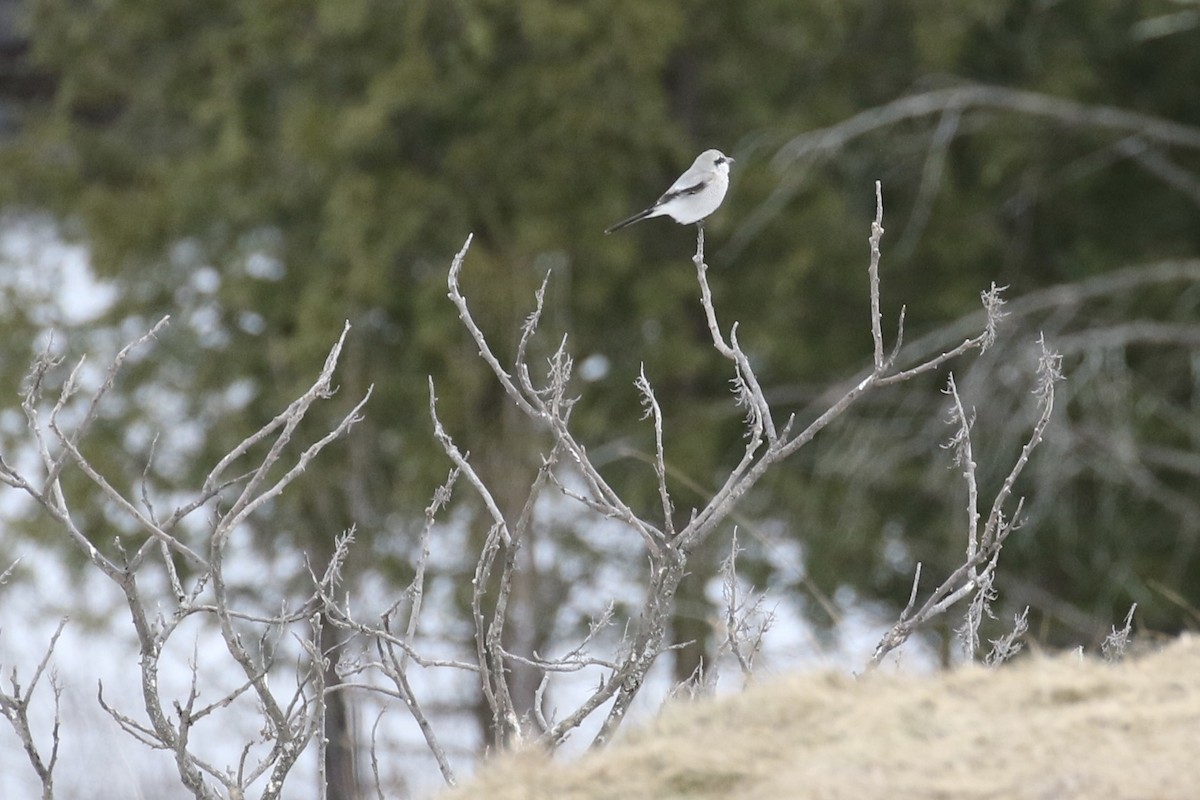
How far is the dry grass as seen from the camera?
11.0 ft

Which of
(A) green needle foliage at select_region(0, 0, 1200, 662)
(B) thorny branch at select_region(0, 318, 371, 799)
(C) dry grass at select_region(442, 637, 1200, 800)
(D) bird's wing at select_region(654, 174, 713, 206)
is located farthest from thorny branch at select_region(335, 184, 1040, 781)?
(A) green needle foliage at select_region(0, 0, 1200, 662)

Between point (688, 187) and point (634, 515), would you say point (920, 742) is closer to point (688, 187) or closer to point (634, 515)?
point (634, 515)

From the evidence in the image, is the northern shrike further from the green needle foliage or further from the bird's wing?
the green needle foliage

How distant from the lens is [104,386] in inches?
156

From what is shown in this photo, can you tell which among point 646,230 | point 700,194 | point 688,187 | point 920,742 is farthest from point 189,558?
point 646,230

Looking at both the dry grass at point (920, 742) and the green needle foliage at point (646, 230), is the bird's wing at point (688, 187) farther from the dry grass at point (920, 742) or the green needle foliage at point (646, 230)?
the green needle foliage at point (646, 230)

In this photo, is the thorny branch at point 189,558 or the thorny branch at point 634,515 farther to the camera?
the thorny branch at point 634,515

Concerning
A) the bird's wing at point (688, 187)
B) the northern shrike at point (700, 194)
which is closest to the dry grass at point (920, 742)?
the northern shrike at point (700, 194)

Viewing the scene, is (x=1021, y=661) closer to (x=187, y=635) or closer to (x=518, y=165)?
(x=518, y=165)

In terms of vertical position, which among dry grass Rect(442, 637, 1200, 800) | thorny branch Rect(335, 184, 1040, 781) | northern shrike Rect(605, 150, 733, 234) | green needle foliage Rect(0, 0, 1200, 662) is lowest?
dry grass Rect(442, 637, 1200, 800)

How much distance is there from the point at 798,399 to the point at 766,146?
6.57ft

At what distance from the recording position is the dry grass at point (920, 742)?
3.36 meters

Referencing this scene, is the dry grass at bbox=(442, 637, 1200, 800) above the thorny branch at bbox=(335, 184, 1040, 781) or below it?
below

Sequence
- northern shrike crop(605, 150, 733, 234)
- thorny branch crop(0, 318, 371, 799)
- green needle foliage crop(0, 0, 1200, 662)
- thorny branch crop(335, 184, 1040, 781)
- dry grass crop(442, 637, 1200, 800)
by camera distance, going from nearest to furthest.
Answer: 1. dry grass crop(442, 637, 1200, 800)
2. thorny branch crop(0, 318, 371, 799)
3. thorny branch crop(335, 184, 1040, 781)
4. northern shrike crop(605, 150, 733, 234)
5. green needle foliage crop(0, 0, 1200, 662)
